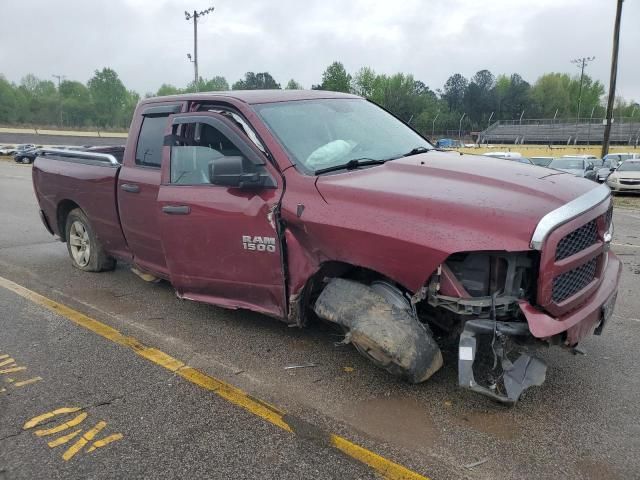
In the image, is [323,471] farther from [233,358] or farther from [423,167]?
[423,167]

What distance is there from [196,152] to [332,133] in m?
1.10

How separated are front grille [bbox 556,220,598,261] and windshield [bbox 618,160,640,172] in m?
19.3

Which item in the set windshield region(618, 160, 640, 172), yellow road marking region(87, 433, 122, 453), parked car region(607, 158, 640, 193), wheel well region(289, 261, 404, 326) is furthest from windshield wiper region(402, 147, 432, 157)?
windshield region(618, 160, 640, 172)

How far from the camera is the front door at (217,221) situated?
385 centimetres

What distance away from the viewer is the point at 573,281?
126 inches

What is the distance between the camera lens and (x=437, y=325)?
3.65 metres

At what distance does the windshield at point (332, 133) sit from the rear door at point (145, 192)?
43.9 inches

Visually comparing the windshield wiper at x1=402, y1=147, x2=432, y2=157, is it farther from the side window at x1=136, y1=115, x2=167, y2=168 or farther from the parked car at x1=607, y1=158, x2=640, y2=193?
the parked car at x1=607, y1=158, x2=640, y2=193

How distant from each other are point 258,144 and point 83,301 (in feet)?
8.83

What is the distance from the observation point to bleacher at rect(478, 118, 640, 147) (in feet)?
214

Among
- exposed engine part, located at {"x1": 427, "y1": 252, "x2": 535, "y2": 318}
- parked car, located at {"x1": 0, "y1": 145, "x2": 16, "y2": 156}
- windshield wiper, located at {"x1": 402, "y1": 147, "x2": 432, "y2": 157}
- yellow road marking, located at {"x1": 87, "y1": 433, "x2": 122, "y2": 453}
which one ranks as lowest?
parked car, located at {"x1": 0, "y1": 145, "x2": 16, "y2": 156}

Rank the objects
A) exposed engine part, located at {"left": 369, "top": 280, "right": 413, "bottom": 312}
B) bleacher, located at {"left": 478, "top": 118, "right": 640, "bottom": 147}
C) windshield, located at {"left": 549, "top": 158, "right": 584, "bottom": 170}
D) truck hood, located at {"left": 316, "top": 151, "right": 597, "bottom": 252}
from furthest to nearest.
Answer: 1. bleacher, located at {"left": 478, "top": 118, "right": 640, "bottom": 147}
2. windshield, located at {"left": 549, "top": 158, "right": 584, "bottom": 170}
3. exposed engine part, located at {"left": 369, "top": 280, "right": 413, "bottom": 312}
4. truck hood, located at {"left": 316, "top": 151, "right": 597, "bottom": 252}

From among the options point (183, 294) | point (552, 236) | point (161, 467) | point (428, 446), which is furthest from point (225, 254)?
point (552, 236)

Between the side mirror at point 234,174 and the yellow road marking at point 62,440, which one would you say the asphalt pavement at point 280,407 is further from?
the side mirror at point 234,174
